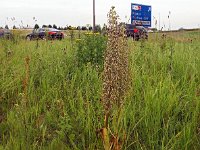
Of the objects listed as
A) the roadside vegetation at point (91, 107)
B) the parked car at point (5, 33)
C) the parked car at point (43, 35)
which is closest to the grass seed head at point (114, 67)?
the roadside vegetation at point (91, 107)

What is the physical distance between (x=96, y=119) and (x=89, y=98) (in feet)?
1.66

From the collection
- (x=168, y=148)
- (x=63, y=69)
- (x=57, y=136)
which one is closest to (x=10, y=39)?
(x=63, y=69)

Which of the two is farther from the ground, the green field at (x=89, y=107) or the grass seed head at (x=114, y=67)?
the grass seed head at (x=114, y=67)

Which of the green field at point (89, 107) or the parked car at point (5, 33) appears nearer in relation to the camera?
the green field at point (89, 107)

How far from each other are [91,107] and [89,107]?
0.06 m

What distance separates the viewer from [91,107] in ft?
10.6

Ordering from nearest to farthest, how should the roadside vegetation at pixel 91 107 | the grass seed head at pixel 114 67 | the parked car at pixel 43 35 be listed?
the grass seed head at pixel 114 67 < the roadside vegetation at pixel 91 107 < the parked car at pixel 43 35

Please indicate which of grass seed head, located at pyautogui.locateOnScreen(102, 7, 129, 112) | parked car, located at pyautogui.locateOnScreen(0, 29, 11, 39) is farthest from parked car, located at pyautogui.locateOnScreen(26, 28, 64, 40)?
grass seed head, located at pyautogui.locateOnScreen(102, 7, 129, 112)

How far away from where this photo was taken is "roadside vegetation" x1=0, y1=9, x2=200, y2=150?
2.81 metres

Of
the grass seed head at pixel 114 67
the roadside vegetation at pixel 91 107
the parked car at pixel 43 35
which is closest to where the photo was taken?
the grass seed head at pixel 114 67

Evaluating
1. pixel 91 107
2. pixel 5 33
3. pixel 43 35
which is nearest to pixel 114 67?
pixel 91 107

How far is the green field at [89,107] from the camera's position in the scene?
9.32ft

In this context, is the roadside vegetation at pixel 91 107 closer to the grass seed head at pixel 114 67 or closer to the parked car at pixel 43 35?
the grass seed head at pixel 114 67

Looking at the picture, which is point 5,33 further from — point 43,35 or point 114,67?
point 114,67
